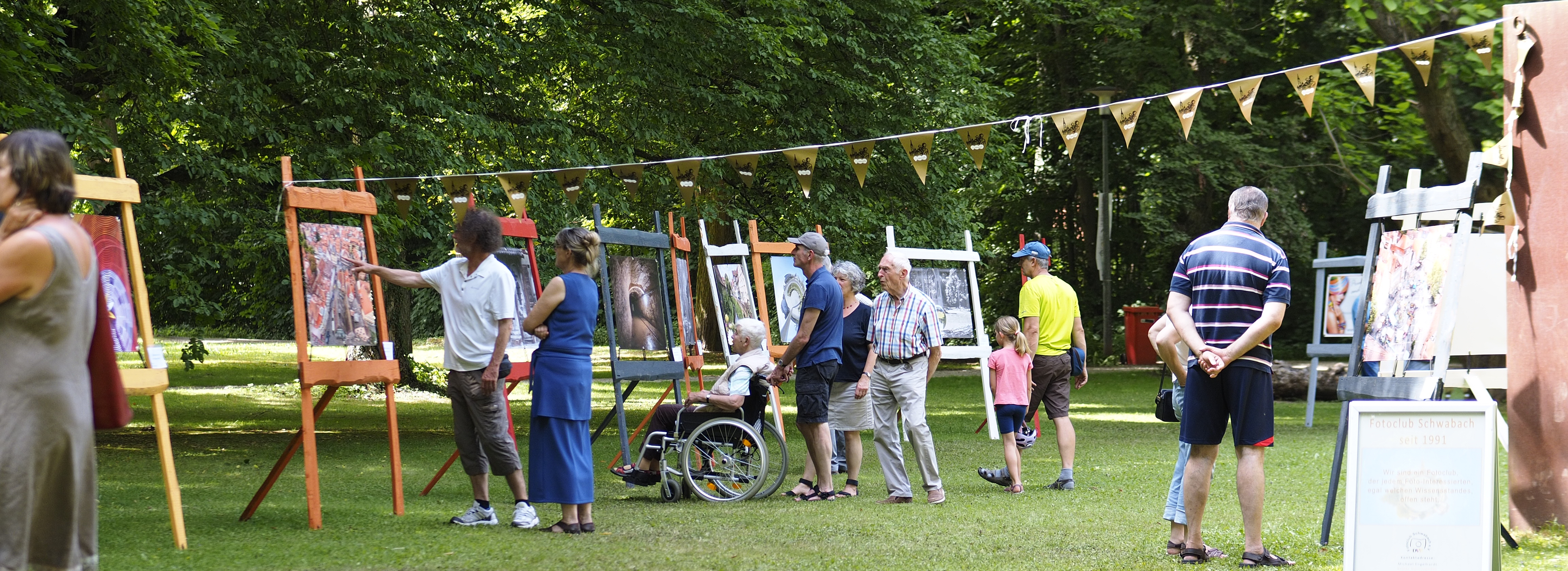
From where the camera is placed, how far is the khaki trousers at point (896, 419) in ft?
26.9

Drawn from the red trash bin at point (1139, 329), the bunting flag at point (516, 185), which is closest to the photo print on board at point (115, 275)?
the bunting flag at point (516, 185)

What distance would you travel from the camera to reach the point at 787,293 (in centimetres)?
1186

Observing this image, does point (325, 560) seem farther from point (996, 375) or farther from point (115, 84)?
point (115, 84)

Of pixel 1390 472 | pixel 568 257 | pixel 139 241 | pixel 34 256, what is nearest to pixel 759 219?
pixel 139 241

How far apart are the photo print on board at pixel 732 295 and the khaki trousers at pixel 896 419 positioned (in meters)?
2.69

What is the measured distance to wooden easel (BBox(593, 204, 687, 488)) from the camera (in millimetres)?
8516

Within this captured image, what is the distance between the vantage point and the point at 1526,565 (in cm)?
595

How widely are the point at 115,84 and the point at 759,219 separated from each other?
7245 mm

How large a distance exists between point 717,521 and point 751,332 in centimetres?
164

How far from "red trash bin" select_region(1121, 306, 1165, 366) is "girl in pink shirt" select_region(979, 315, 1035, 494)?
1954 cm

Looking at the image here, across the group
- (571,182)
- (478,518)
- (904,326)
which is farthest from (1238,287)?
(571,182)

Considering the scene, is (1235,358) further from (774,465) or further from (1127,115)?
(774,465)

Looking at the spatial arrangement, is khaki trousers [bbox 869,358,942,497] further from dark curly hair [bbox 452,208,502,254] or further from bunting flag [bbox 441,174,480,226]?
bunting flag [bbox 441,174,480,226]

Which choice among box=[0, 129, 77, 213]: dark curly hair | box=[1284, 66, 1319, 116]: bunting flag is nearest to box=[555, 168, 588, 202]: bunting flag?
box=[1284, 66, 1319, 116]: bunting flag
